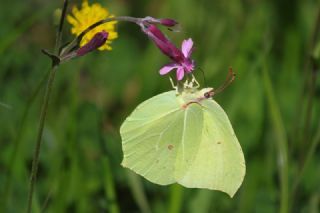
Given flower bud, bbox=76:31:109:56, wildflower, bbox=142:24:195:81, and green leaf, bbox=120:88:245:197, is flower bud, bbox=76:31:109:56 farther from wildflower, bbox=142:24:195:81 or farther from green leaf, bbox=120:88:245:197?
green leaf, bbox=120:88:245:197

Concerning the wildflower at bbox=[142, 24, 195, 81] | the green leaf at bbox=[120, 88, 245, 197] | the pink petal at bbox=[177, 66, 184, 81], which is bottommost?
the green leaf at bbox=[120, 88, 245, 197]

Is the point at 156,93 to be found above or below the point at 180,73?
below

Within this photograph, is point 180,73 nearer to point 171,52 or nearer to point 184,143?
point 171,52

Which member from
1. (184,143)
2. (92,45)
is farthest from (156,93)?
(92,45)

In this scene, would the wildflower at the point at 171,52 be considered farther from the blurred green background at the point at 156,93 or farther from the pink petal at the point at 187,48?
the blurred green background at the point at 156,93

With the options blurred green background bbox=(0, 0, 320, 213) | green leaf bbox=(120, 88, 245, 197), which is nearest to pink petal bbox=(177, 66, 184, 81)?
green leaf bbox=(120, 88, 245, 197)

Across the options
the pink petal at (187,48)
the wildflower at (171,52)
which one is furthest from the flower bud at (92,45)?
the pink petal at (187,48)
